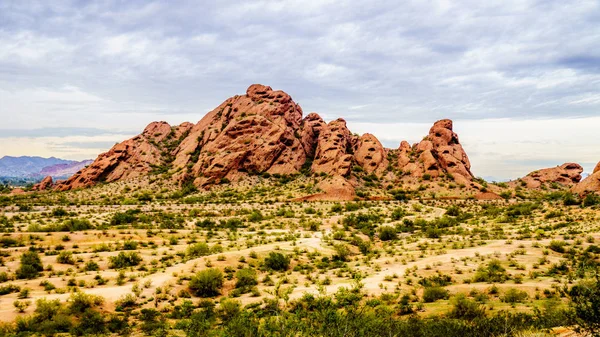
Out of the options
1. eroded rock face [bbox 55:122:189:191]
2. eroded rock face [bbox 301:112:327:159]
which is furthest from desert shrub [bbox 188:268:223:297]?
eroded rock face [bbox 55:122:189:191]

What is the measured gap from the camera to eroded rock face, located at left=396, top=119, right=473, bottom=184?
85.2 meters

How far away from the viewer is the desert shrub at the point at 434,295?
2003cm

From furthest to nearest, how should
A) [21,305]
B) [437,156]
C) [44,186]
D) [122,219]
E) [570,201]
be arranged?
1. [44,186]
2. [437,156]
3. [570,201]
4. [122,219]
5. [21,305]

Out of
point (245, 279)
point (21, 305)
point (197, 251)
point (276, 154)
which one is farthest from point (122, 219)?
point (276, 154)

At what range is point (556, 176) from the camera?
93.7m

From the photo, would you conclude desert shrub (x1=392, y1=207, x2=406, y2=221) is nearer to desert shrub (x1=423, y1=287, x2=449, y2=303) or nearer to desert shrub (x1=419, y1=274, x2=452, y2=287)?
desert shrub (x1=419, y1=274, x2=452, y2=287)

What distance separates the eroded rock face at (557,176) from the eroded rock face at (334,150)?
150 ft

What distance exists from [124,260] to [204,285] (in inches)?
380

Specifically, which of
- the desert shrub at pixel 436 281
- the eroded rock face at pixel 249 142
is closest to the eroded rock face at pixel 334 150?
the eroded rock face at pixel 249 142

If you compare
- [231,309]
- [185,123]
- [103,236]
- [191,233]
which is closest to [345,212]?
[191,233]

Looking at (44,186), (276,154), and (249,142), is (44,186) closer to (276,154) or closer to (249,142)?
(249,142)

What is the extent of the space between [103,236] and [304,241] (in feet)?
66.1

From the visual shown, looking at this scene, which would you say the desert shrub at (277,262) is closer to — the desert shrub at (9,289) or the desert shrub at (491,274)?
the desert shrub at (491,274)

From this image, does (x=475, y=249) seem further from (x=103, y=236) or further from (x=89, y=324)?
(x=103, y=236)
